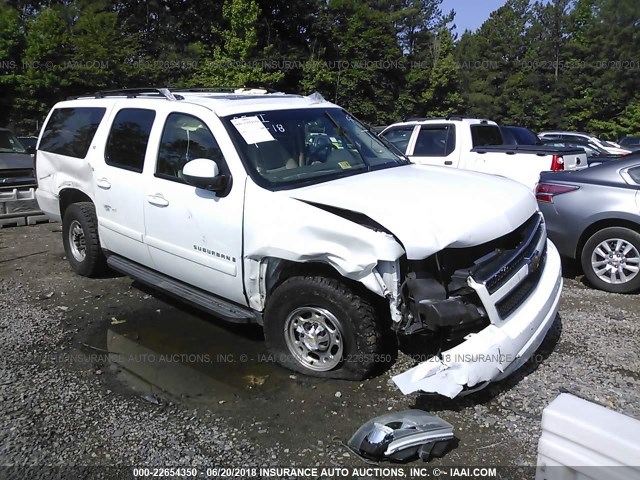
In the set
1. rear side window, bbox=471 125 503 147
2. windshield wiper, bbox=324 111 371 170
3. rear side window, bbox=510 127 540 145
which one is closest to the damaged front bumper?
windshield wiper, bbox=324 111 371 170

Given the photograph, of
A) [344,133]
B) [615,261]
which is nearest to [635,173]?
[615,261]

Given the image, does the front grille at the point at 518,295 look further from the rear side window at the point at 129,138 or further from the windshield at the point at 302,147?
the rear side window at the point at 129,138

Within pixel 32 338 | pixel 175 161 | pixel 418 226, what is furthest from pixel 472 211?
pixel 32 338

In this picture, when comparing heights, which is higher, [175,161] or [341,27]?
[341,27]

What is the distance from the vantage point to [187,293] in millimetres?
4551

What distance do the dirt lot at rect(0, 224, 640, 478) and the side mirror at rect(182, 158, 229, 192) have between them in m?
1.37

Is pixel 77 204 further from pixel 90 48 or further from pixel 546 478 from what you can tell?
pixel 90 48

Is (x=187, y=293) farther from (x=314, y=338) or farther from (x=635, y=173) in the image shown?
(x=635, y=173)

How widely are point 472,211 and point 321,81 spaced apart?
3528 cm

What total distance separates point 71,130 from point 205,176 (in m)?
2.95

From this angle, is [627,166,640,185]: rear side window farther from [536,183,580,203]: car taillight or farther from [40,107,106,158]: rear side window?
[40,107,106,158]: rear side window

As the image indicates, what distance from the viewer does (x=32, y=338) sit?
4.77 m

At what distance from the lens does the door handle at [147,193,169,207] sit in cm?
453

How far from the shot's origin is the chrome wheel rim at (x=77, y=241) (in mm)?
6062
